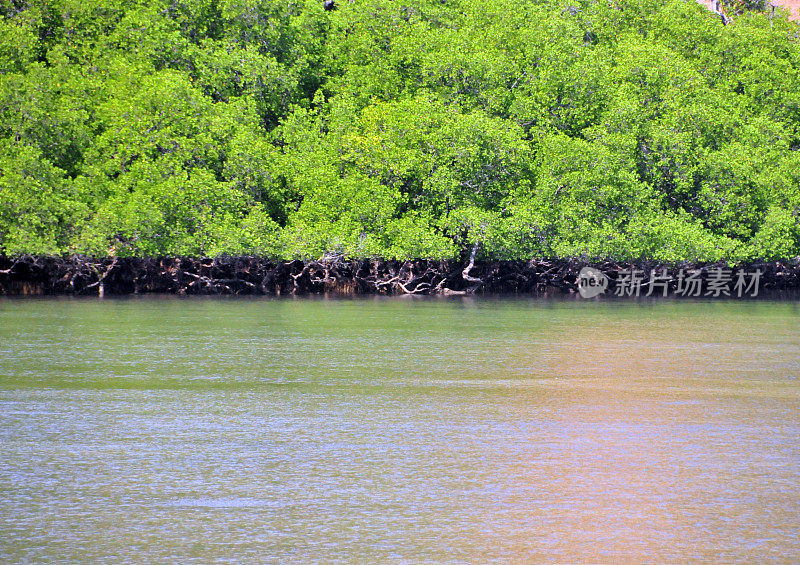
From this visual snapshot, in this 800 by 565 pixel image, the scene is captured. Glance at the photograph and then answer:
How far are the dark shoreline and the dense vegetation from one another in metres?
1.65

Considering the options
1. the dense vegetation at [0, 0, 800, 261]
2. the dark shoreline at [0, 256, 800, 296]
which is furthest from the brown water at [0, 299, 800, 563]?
the dark shoreline at [0, 256, 800, 296]

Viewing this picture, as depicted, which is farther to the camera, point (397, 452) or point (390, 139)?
point (390, 139)

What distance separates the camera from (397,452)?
803 centimetres

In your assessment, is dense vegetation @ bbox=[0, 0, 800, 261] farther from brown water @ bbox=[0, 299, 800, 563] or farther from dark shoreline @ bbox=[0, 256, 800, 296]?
brown water @ bbox=[0, 299, 800, 563]

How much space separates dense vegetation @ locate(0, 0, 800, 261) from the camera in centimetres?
3984

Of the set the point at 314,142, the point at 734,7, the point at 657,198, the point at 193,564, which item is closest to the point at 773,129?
the point at 657,198

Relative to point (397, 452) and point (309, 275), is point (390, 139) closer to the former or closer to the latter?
point (309, 275)

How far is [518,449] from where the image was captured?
8.17 metres

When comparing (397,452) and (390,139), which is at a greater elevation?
(390,139)

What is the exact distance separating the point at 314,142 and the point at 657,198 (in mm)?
14542

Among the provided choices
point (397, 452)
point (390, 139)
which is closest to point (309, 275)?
point (390, 139)

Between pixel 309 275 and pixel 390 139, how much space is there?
6543 millimetres

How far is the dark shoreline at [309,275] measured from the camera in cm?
4044

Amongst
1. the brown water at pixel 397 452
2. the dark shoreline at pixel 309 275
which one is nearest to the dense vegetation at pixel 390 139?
the dark shoreline at pixel 309 275
